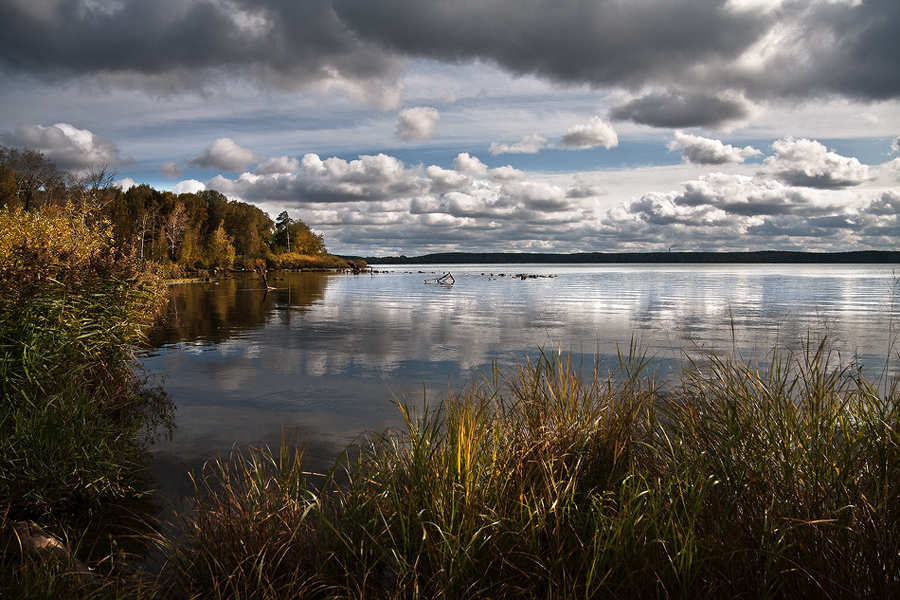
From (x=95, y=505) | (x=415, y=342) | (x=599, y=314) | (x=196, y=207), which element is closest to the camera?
(x=95, y=505)

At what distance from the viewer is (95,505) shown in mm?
6496

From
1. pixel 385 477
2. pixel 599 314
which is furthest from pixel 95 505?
pixel 599 314

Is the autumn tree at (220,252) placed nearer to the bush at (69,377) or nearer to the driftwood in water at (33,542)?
the bush at (69,377)

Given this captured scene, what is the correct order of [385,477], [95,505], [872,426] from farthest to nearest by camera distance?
[95,505] → [385,477] → [872,426]

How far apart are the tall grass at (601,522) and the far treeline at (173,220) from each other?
1031 centimetres

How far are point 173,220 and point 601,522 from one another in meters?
82.6

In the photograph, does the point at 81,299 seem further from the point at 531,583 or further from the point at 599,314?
the point at 599,314

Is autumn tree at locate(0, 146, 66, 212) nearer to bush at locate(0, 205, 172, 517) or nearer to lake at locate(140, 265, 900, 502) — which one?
lake at locate(140, 265, 900, 502)

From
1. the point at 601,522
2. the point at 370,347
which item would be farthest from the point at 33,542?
the point at 370,347

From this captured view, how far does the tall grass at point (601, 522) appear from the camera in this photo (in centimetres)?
362

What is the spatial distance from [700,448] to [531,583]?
74.4 inches

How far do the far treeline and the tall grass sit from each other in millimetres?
10313

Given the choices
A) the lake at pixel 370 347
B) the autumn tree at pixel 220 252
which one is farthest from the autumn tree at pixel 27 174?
the lake at pixel 370 347

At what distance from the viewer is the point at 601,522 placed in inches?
156
